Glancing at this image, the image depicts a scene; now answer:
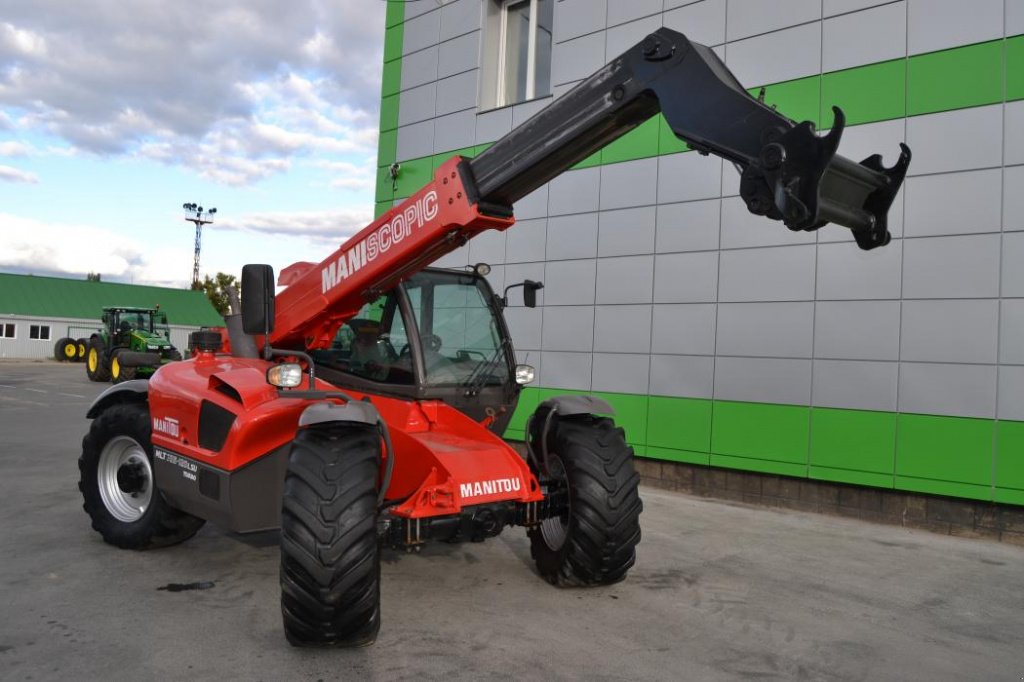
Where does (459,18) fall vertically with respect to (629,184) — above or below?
above

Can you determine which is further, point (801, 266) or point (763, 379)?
point (763, 379)

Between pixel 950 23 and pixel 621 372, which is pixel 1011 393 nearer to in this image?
pixel 950 23

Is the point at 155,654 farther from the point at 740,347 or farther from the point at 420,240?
the point at 740,347

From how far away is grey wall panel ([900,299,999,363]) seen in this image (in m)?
7.67

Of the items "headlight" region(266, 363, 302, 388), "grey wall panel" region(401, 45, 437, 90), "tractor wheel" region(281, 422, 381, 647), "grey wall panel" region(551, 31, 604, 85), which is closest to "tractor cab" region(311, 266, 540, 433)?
"headlight" region(266, 363, 302, 388)

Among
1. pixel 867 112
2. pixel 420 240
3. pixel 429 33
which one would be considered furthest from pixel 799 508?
pixel 429 33

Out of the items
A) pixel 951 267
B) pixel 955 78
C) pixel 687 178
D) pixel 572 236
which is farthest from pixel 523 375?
pixel 955 78

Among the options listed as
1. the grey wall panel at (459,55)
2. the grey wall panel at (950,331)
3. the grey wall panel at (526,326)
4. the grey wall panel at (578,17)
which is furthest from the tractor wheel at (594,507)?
the grey wall panel at (459,55)

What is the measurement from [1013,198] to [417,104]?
30.1ft

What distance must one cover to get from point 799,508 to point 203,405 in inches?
263

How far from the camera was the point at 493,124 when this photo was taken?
1205cm

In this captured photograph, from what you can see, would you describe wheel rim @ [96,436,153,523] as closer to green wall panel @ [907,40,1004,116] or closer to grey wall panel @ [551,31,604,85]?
grey wall panel @ [551,31,604,85]

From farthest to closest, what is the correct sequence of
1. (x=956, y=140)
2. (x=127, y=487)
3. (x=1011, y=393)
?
(x=956, y=140) < (x=1011, y=393) < (x=127, y=487)

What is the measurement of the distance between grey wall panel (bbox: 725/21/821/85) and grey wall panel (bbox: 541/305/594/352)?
3689 mm
